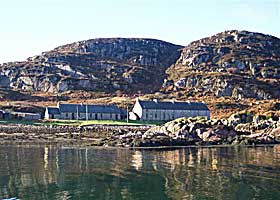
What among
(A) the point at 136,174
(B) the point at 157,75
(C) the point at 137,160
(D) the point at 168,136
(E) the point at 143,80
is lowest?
(A) the point at 136,174

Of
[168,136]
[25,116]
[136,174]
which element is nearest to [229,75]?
[25,116]

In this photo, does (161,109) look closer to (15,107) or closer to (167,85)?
(15,107)

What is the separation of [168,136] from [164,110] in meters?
51.2

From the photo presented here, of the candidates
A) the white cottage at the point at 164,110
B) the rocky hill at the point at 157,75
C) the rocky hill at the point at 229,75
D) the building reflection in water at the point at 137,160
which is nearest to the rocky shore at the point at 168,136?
the building reflection in water at the point at 137,160

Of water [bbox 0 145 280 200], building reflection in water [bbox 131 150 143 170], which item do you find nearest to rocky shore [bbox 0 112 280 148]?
building reflection in water [bbox 131 150 143 170]

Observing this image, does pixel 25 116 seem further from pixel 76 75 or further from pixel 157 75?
pixel 157 75

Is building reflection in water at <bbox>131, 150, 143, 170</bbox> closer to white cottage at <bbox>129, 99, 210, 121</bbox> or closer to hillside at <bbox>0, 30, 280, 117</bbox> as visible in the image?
white cottage at <bbox>129, 99, 210, 121</bbox>

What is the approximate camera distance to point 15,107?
105250 mm

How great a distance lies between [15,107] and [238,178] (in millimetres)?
84041

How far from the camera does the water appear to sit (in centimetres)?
2378

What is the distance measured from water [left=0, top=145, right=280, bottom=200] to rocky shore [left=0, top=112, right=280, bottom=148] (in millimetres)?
8034

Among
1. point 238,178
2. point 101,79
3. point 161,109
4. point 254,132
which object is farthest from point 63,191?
point 101,79

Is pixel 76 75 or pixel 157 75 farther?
pixel 157 75

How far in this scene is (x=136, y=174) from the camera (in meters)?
30.2
